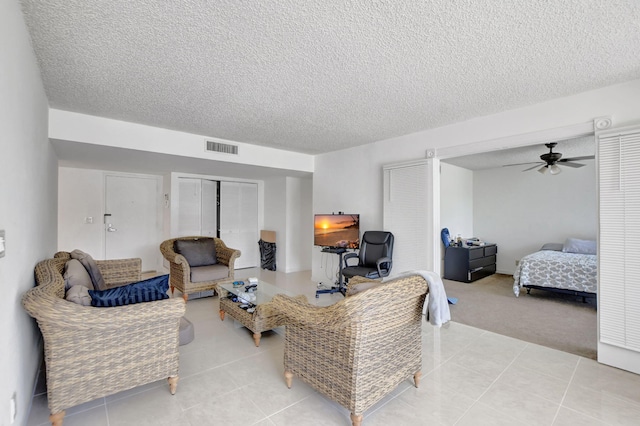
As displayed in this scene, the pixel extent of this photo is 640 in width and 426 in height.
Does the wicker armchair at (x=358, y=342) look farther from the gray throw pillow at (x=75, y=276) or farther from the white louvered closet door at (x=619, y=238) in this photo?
the white louvered closet door at (x=619, y=238)

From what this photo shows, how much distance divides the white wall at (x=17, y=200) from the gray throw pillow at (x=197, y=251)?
91.0 inches

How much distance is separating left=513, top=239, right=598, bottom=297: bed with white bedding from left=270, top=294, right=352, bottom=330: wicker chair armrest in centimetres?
434

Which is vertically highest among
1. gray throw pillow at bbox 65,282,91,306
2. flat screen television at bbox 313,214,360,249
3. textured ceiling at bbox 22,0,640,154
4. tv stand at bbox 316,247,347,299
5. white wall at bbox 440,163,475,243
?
textured ceiling at bbox 22,0,640,154

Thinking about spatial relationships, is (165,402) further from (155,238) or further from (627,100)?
(155,238)

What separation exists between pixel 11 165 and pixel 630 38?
12.7 ft

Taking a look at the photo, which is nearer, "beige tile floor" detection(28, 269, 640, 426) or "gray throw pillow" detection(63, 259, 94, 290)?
"beige tile floor" detection(28, 269, 640, 426)

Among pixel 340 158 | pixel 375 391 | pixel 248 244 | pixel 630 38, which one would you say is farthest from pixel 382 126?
pixel 248 244

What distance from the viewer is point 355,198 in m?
5.02

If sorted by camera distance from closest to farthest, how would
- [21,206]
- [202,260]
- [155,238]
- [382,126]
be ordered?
[21,206] → [382,126] → [202,260] → [155,238]

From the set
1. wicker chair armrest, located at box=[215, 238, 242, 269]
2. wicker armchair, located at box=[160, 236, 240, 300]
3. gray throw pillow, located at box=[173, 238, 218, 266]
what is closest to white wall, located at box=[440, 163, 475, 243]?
wicker chair armrest, located at box=[215, 238, 242, 269]

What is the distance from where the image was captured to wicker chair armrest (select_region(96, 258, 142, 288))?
11.3 feet

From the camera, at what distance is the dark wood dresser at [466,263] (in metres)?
5.74

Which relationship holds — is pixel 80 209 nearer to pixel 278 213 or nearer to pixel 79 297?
pixel 278 213

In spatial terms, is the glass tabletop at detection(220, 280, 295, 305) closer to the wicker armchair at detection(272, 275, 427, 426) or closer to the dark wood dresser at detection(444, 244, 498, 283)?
the wicker armchair at detection(272, 275, 427, 426)
